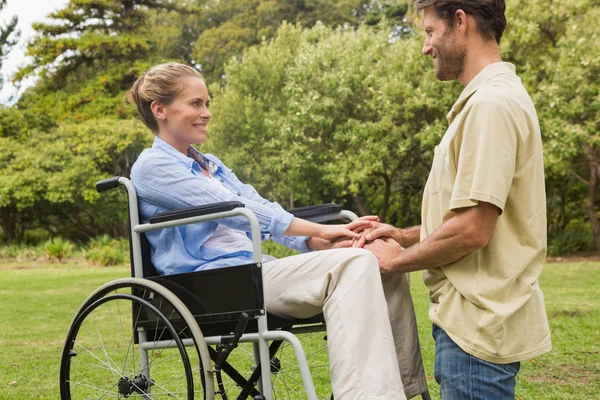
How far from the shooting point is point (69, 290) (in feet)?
39.0

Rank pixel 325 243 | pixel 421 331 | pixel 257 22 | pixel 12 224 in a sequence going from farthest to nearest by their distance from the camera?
pixel 257 22, pixel 12 224, pixel 421 331, pixel 325 243

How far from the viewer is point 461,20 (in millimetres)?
2332

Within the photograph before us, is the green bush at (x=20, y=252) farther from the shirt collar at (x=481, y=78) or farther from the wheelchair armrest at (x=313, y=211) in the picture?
the shirt collar at (x=481, y=78)

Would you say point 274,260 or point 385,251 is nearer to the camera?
point 385,251

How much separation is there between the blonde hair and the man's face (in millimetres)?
959

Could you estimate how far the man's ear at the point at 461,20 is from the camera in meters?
2.32

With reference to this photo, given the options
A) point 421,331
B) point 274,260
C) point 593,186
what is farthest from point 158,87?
point 593,186

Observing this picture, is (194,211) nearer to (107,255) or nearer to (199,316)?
(199,316)

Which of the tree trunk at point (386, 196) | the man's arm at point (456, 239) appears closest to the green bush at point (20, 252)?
the tree trunk at point (386, 196)

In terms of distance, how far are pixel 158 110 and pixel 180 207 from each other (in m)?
0.38

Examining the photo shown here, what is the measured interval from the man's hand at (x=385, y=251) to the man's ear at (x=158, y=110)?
88cm

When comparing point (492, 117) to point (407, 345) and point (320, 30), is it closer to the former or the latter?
point (407, 345)

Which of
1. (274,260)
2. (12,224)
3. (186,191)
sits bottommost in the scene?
(12,224)

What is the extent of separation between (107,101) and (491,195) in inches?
1009
